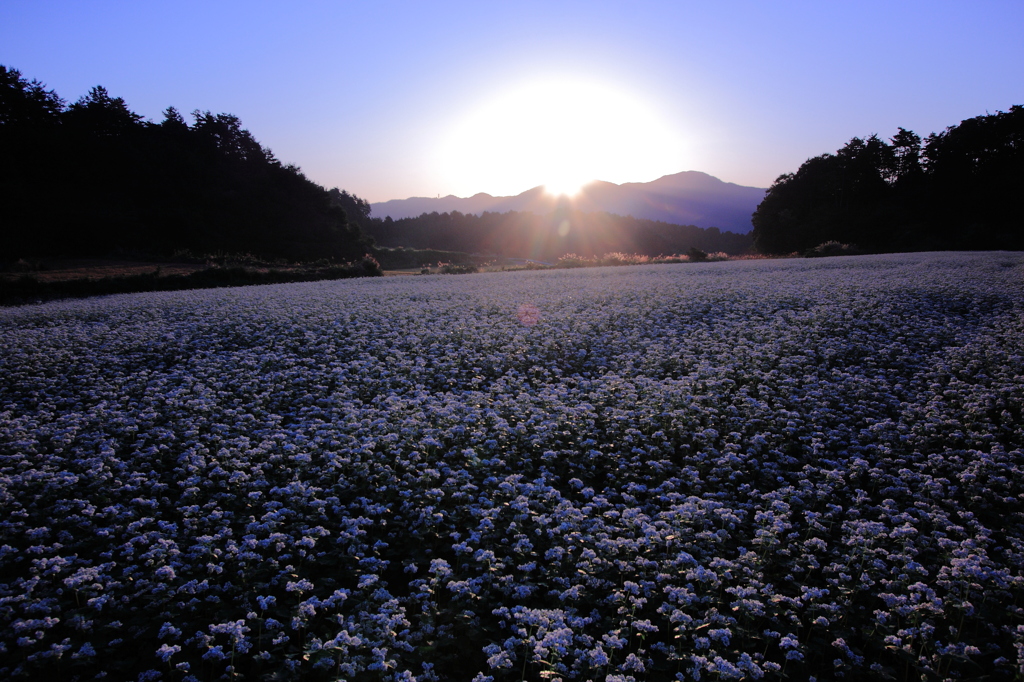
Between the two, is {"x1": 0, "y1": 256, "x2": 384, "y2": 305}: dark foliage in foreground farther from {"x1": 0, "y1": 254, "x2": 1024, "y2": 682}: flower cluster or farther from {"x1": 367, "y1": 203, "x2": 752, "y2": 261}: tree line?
{"x1": 367, "y1": 203, "x2": 752, "y2": 261}: tree line

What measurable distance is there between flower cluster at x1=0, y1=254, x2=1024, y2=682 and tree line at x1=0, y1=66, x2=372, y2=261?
36.2 metres

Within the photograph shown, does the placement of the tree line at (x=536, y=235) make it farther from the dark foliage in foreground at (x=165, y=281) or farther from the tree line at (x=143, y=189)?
the dark foliage in foreground at (x=165, y=281)

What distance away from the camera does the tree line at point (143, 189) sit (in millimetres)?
41938

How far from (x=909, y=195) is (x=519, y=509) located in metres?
82.9

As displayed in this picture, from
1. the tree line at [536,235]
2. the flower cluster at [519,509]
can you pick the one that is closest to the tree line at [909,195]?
the tree line at [536,235]

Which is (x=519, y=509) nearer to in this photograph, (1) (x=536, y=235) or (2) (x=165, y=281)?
(2) (x=165, y=281)

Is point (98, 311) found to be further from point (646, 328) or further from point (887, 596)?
point (887, 596)

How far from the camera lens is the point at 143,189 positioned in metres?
53.0

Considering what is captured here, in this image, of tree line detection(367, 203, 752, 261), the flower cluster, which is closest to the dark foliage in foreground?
the flower cluster

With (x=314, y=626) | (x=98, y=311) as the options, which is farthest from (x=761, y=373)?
(x=98, y=311)

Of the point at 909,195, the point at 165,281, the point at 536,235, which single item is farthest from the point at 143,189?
the point at 909,195

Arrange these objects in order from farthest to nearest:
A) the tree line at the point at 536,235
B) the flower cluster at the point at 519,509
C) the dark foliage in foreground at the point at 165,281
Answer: the tree line at the point at 536,235 < the dark foliage in foreground at the point at 165,281 < the flower cluster at the point at 519,509

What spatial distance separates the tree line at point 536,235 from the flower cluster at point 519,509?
7857 cm

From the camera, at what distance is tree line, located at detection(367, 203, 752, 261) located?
94438mm
